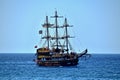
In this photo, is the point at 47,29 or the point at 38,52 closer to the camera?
the point at 38,52

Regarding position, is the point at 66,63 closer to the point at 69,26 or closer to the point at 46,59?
the point at 46,59

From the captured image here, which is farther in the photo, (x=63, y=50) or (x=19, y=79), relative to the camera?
(x=63, y=50)

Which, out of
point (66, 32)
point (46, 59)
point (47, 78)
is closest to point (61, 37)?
point (66, 32)

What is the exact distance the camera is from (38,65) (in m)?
144

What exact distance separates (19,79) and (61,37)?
60744mm

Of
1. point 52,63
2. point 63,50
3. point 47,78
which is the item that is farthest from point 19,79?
point 63,50

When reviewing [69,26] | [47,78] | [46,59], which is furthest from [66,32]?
[47,78]

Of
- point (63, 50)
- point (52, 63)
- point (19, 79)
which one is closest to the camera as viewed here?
point (19, 79)

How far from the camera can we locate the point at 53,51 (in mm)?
147000

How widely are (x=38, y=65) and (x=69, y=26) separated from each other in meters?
16.6

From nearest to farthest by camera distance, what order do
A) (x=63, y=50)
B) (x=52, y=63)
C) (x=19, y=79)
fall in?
(x=19, y=79)
(x=52, y=63)
(x=63, y=50)

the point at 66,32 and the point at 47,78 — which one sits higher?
the point at 66,32

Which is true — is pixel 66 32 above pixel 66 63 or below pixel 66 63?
above

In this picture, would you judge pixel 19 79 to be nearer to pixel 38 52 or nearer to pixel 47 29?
pixel 38 52
